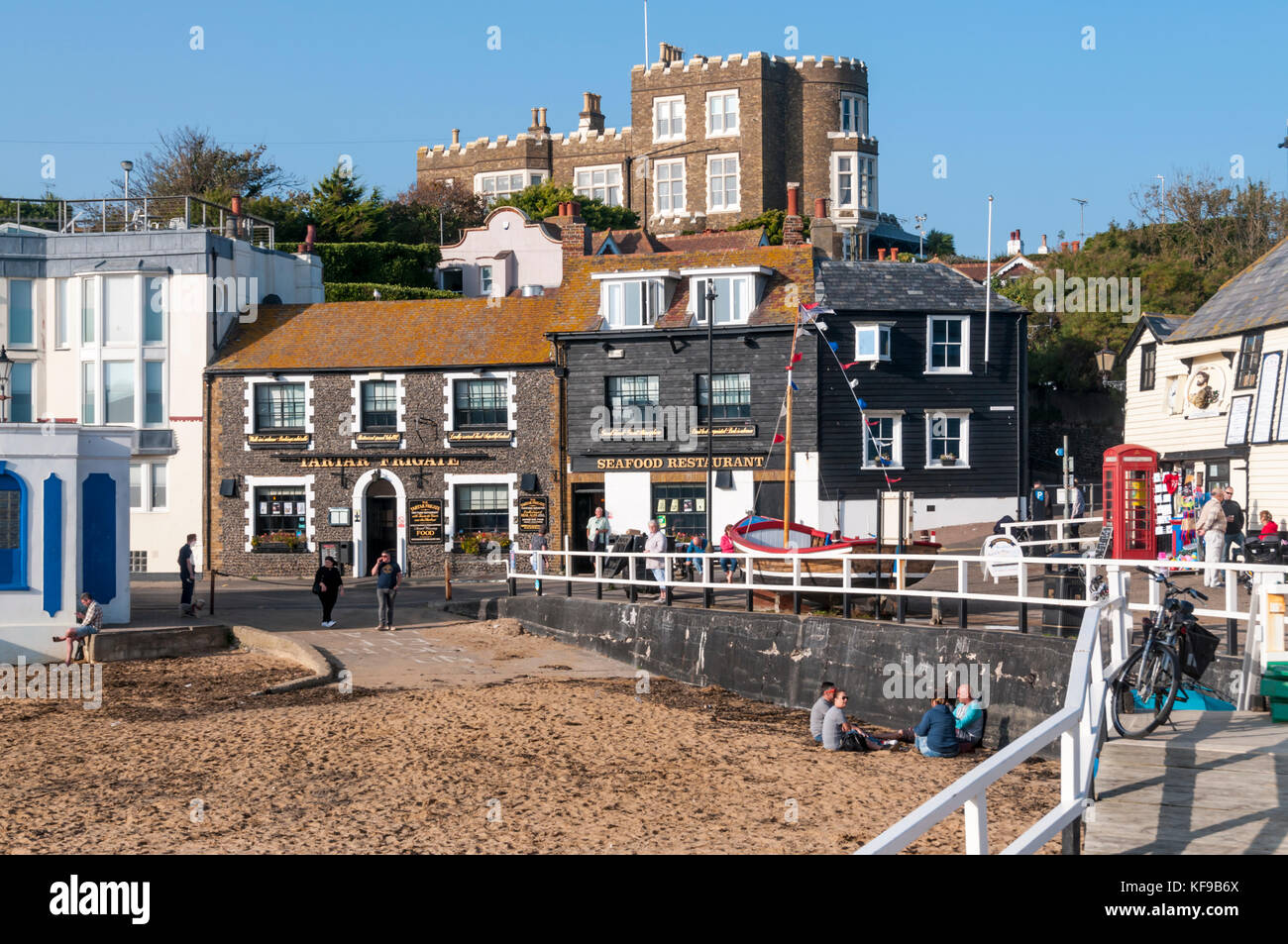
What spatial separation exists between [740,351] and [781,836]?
27196 mm

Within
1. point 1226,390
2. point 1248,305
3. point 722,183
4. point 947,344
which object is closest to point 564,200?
point 722,183

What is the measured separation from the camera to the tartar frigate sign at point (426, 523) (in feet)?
131

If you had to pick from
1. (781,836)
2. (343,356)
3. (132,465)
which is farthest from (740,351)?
(781,836)

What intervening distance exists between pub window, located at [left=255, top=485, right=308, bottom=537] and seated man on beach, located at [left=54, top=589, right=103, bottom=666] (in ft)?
52.8

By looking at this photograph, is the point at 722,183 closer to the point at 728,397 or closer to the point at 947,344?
the point at 947,344

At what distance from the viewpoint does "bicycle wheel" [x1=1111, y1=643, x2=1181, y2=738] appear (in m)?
10.1

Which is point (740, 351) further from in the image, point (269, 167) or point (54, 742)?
point (269, 167)

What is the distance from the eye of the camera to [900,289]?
132ft

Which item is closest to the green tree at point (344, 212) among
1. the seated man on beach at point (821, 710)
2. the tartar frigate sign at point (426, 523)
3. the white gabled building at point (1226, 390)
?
the tartar frigate sign at point (426, 523)

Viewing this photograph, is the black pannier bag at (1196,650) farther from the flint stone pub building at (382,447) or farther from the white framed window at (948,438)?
the flint stone pub building at (382,447)

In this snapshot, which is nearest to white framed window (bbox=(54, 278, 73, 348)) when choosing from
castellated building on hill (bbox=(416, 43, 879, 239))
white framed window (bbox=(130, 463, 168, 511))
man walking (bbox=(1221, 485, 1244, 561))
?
white framed window (bbox=(130, 463, 168, 511))

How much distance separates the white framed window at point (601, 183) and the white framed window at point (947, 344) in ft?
128

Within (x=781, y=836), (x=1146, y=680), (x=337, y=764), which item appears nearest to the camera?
(x=1146, y=680)

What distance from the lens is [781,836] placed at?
1274 centimetres
